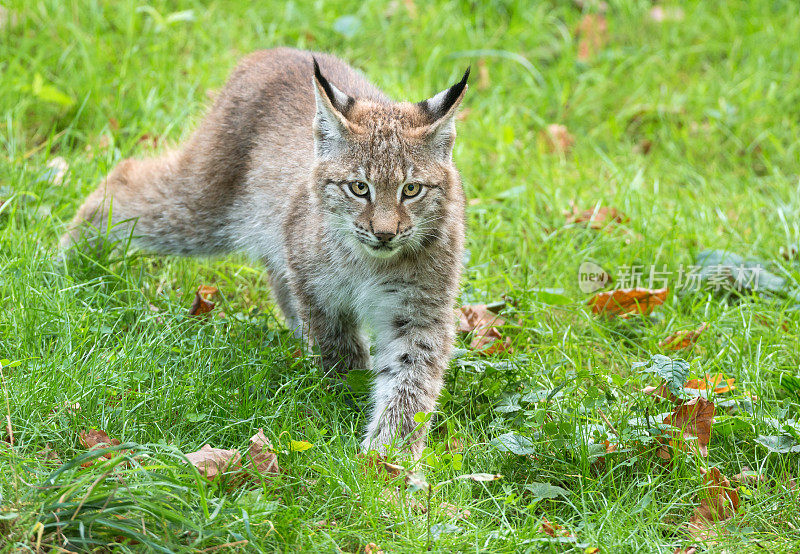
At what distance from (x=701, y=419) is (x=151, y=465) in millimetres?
2289

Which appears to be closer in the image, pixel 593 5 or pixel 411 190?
pixel 411 190

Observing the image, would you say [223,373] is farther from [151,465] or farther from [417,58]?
[417,58]

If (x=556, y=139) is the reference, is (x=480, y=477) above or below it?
above

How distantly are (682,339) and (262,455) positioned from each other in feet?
7.81

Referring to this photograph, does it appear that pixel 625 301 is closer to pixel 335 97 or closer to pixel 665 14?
pixel 335 97

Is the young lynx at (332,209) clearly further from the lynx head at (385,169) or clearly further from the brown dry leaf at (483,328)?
the brown dry leaf at (483,328)

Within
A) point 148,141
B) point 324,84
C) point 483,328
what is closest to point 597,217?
point 483,328

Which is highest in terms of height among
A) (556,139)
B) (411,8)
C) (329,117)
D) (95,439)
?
(329,117)

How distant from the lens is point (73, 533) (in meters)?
2.89

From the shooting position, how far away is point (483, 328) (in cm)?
467

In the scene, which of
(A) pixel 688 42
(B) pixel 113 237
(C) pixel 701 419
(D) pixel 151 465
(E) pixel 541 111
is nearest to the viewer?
(D) pixel 151 465

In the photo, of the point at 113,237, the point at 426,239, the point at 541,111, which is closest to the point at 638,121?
the point at 541,111

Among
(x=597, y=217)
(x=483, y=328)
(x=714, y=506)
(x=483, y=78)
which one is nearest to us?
(x=714, y=506)

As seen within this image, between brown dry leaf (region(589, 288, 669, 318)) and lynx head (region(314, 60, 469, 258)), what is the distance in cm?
129
